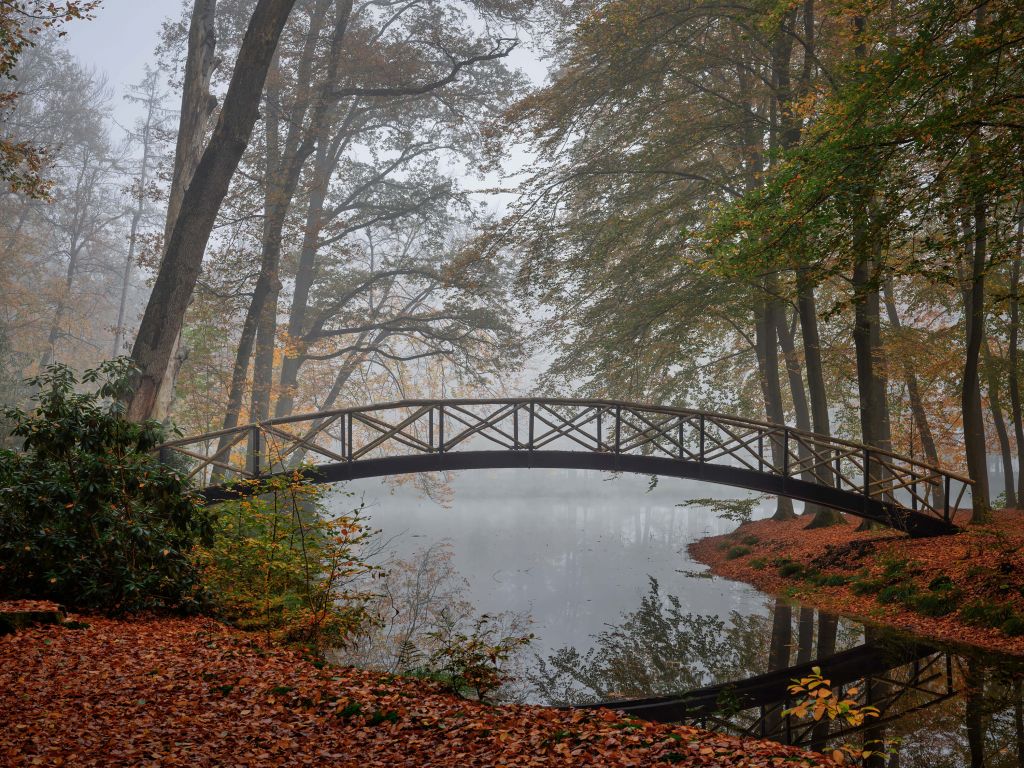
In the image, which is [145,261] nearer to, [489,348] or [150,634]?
[489,348]

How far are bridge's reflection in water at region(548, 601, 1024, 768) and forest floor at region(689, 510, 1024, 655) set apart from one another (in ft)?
2.24

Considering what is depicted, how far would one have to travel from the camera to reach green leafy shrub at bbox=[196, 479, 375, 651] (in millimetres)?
6562

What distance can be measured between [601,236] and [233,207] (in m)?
7.83

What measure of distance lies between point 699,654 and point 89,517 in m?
6.24

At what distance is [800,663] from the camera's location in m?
7.09

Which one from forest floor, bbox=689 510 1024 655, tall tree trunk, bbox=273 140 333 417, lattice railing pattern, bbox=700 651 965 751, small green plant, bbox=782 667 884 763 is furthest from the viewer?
tall tree trunk, bbox=273 140 333 417

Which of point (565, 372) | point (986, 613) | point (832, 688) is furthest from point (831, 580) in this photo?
point (565, 372)

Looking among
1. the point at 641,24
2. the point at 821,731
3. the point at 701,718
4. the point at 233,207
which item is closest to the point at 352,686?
the point at 701,718

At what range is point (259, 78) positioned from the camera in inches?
373

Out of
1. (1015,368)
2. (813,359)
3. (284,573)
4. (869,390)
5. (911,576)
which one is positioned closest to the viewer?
(284,573)

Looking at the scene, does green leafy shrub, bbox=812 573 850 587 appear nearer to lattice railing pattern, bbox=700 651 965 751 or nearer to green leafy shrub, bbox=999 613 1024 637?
green leafy shrub, bbox=999 613 1024 637

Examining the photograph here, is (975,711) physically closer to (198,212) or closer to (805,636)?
(805,636)

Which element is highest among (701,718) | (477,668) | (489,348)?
(489,348)

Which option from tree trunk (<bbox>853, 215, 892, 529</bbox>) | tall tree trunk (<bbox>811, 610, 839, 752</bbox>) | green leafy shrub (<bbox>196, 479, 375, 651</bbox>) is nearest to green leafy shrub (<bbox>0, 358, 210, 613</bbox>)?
green leafy shrub (<bbox>196, 479, 375, 651</bbox>)
